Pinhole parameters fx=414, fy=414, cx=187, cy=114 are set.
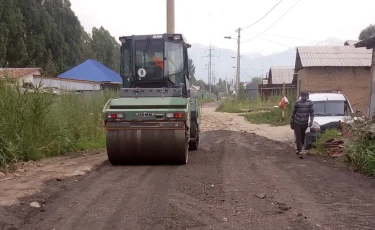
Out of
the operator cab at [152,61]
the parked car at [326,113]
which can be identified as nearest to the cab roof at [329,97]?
the parked car at [326,113]

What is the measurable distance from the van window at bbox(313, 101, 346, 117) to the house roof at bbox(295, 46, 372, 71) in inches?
519

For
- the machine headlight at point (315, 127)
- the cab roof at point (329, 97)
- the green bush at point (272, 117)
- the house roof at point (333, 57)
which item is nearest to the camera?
the machine headlight at point (315, 127)

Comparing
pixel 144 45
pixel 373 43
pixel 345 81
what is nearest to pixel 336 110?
pixel 373 43

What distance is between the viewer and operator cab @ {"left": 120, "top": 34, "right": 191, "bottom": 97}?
1047 cm

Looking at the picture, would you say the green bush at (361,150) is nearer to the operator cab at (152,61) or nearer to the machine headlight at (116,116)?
the operator cab at (152,61)

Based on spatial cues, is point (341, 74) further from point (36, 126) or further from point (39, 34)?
point (39, 34)

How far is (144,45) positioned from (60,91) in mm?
4550

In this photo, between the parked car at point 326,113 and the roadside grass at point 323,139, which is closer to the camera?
the roadside grass at point 323,139

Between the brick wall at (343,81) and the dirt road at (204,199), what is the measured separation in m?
18.0

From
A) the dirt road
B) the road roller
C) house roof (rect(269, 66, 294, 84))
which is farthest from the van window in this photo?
house roof (rect(269, 66, 294, 84))

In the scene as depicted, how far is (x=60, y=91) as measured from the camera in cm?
1375

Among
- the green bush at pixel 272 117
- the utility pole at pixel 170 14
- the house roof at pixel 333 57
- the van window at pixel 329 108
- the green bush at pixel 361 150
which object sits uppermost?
the utility pole at pixel 170 14

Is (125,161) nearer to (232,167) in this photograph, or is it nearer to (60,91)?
(232,167)

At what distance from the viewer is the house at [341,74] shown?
25750 mm
